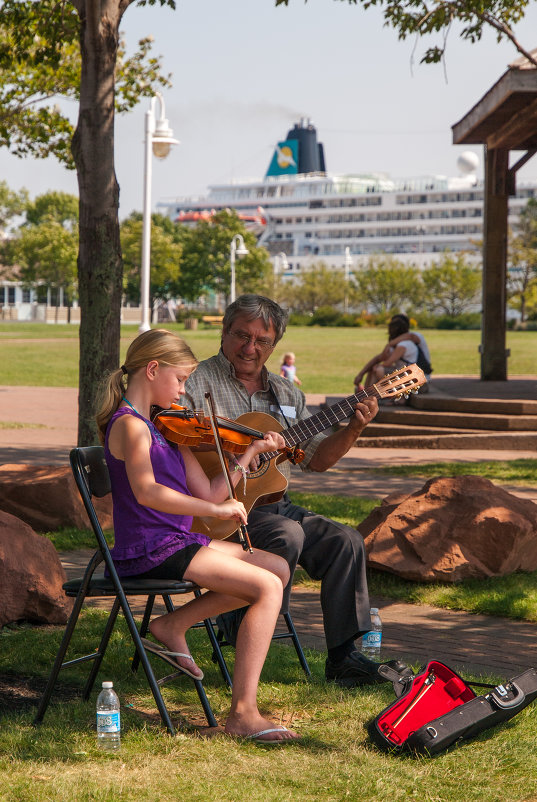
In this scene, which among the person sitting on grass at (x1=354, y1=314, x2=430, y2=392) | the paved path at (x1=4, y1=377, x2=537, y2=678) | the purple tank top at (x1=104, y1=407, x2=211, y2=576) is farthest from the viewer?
the person sitting on grass at (x1=354, y1=314, x2=430, y2=392)

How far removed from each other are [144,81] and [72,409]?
588 centimetres

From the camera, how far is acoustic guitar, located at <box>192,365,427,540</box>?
14.1 feet

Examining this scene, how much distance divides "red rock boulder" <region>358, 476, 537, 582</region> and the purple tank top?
2455 millimetres

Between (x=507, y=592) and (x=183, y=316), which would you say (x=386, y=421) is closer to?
(x=507, y=592)

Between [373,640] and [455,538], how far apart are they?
165cm

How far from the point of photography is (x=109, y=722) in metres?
3.53

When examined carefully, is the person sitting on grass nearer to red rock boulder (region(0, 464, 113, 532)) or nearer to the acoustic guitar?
red rock boulder (region(0, 464, 113, 532))

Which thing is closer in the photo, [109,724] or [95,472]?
[109,724]

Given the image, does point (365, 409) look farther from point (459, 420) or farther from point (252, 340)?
point (459, 420)

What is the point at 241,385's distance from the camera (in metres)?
4.81

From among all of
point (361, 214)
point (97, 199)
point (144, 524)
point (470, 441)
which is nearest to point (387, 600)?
point (144, 524)

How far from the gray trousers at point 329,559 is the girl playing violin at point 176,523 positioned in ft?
0.89

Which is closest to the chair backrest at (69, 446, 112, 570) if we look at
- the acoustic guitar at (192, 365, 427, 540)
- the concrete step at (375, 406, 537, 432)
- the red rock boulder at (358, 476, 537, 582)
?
the acoustic guitar at (192, 365, 427, 540)

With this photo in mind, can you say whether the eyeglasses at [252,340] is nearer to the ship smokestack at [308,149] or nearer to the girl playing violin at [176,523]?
the girl playing violin at [176,523]
